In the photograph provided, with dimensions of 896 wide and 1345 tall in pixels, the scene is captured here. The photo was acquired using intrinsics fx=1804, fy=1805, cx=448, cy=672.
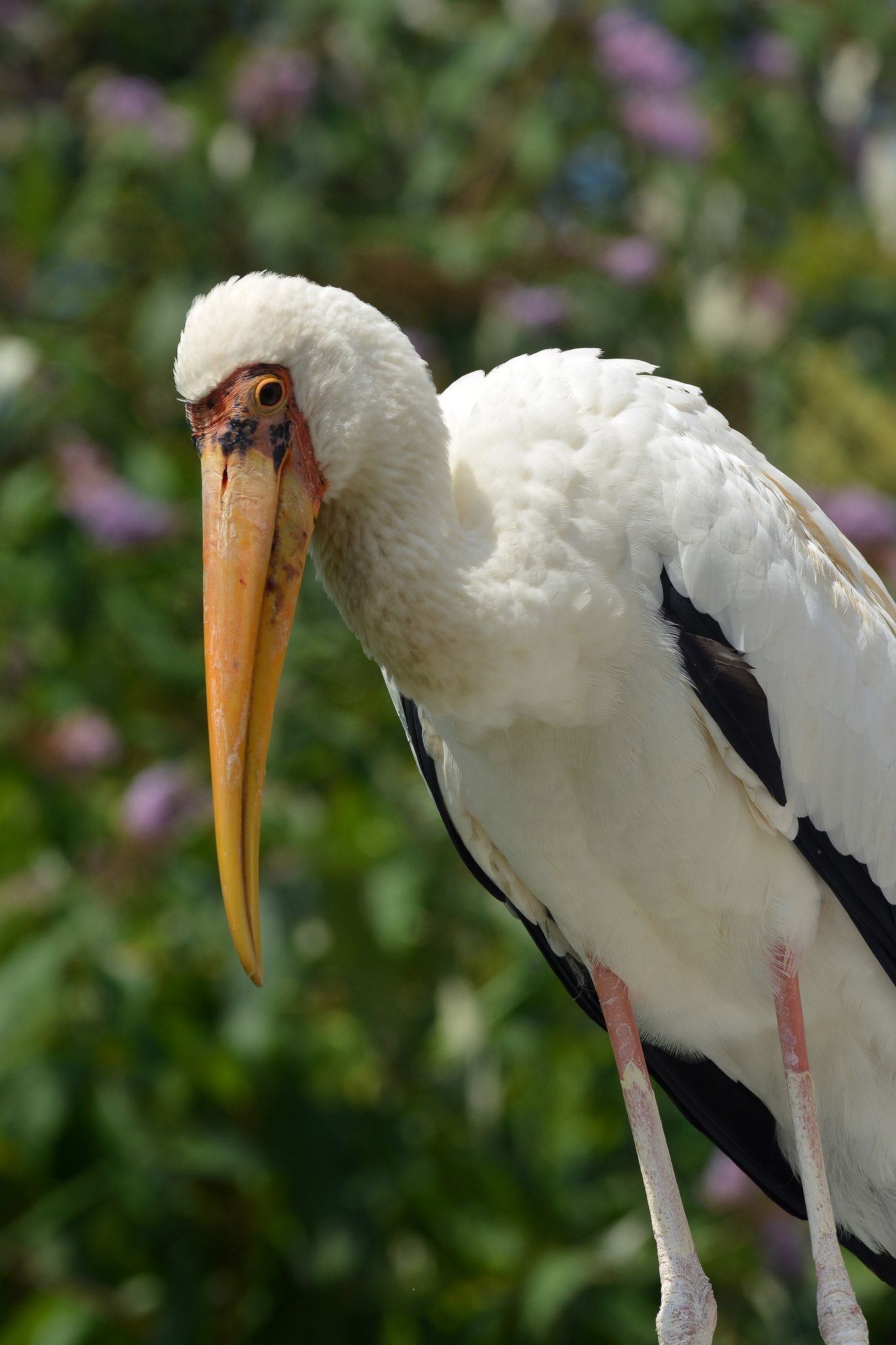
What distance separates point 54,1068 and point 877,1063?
203 cm

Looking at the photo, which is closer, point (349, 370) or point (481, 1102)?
point (349, 370)

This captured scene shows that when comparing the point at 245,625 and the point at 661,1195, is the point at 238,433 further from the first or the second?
the point at 661,1195

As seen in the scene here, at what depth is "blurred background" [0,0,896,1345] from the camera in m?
4.18

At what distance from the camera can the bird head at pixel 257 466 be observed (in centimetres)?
242

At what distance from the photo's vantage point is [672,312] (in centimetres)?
559

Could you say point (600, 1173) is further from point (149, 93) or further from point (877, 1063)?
point (149, 93)

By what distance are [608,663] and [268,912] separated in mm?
1752

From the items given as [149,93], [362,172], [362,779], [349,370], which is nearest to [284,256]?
[149,93]

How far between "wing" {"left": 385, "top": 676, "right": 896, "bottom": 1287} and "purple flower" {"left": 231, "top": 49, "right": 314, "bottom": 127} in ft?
9.68

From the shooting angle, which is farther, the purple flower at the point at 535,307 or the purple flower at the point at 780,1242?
the purple flower at the point at 535,307

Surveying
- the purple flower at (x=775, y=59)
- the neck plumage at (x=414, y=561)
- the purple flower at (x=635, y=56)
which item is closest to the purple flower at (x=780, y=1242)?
the neck plumage at (x=414, y=561)

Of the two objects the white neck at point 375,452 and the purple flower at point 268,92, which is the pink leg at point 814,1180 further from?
the purple flower at point 268,92

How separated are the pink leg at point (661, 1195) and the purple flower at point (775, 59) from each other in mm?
4090

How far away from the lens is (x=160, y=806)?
4113 millimetres
